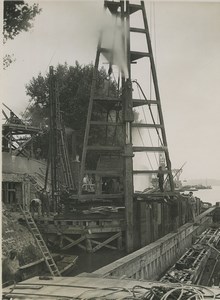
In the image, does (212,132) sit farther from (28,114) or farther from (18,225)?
(28,114)

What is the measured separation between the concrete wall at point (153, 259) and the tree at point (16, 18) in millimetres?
4537

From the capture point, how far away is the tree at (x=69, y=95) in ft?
80.5

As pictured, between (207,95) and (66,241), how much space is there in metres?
7.13

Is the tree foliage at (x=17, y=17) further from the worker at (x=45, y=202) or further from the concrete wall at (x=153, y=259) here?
the worker at (x=45, y=202)

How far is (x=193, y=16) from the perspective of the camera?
6.84 metres

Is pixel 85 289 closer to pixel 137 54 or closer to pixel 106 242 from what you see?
pixel 106 242

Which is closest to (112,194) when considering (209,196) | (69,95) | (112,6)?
(112,6)

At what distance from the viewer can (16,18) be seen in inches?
281

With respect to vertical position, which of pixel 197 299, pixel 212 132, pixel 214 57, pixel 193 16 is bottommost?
pixel 197 299

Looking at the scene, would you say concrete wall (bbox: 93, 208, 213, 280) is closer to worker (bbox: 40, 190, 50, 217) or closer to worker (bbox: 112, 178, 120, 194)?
worker (bbox: 112, 178, 120, 194)

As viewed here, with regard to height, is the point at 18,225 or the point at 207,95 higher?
the point at 207,95

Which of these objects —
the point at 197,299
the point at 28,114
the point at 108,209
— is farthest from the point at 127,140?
the point at 28,114

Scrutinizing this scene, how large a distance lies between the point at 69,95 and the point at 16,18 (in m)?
A: 18.2

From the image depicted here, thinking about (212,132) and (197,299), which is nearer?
(197,299)
